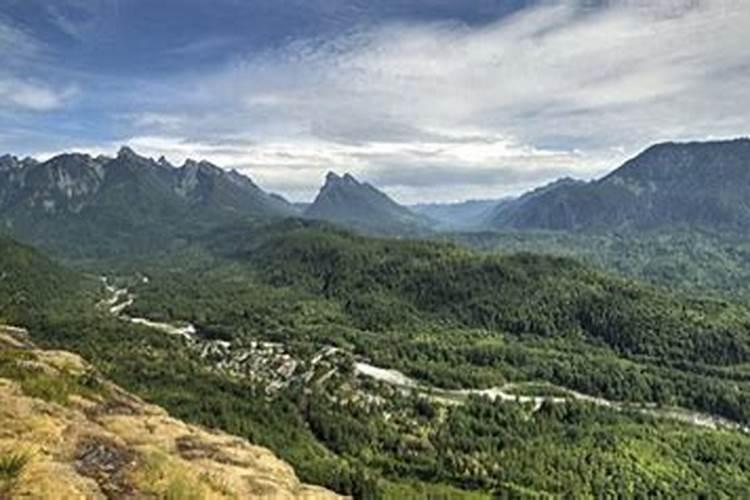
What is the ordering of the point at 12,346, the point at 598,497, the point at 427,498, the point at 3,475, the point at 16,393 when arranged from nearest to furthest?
the point at 3,475, the point at 16,393, the point at 12,346, the point at 427,498, the point at 598,497

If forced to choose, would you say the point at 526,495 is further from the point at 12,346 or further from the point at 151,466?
the point at 151,466

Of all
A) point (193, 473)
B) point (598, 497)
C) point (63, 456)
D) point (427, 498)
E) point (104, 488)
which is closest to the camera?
point (104, 488)

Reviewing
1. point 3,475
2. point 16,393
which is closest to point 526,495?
point 16,393

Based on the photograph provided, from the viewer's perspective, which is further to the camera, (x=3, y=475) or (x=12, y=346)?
(x=12, y=346)

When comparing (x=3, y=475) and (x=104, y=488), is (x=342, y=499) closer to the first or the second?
(x=104, y=488)

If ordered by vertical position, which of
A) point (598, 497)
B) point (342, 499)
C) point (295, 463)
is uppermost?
point (342, 499)

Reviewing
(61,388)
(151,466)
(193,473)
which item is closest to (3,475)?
(151,466)

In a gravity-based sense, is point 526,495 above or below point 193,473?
below
